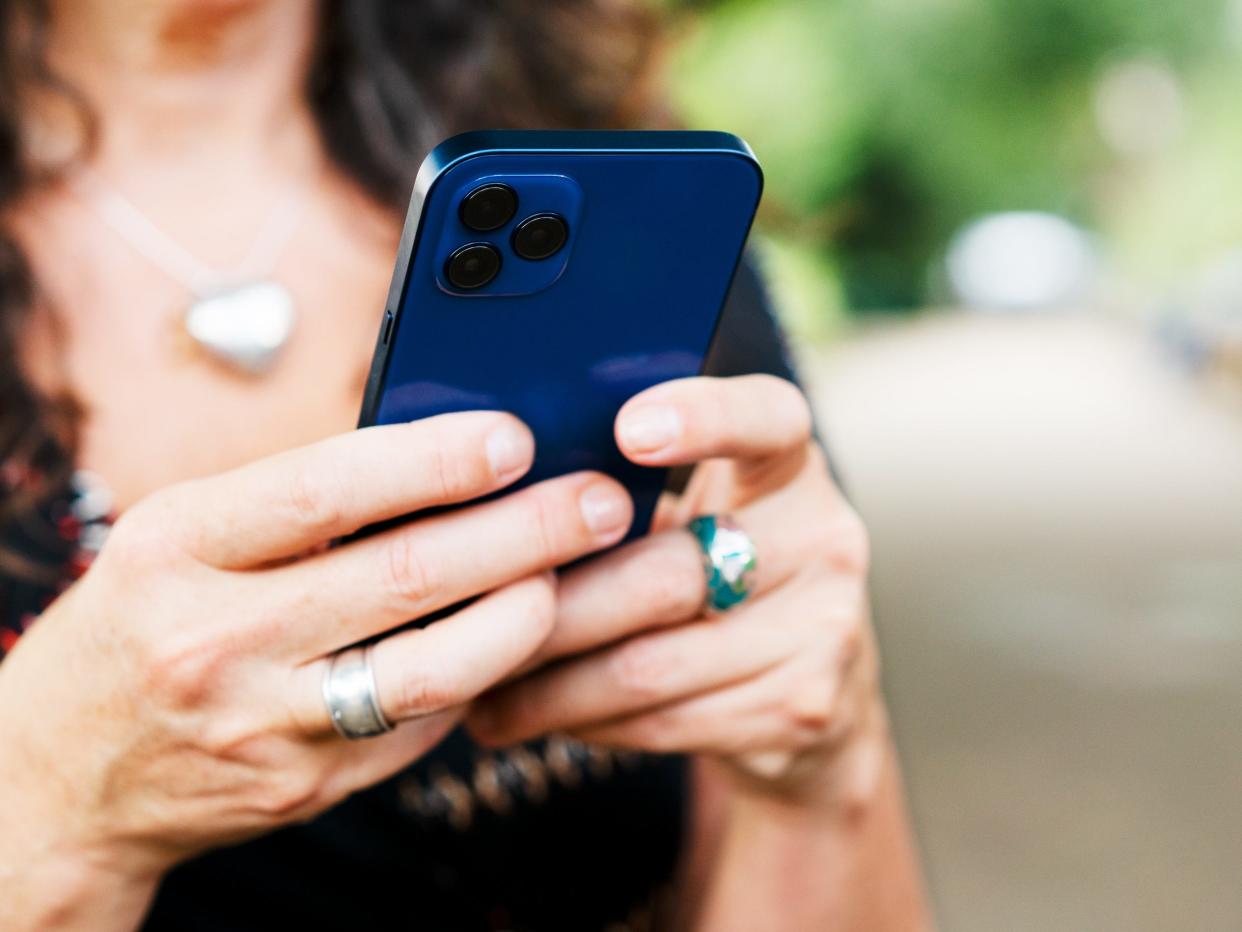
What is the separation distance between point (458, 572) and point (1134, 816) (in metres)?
4.22

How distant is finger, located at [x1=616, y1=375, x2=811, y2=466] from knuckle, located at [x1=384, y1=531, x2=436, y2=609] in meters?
0.17

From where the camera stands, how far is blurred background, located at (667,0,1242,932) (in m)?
4.24

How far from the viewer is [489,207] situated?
0.75 meters

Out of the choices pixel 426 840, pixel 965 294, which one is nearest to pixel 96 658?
pixel 426 840

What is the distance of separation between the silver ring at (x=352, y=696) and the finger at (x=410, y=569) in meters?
0.02

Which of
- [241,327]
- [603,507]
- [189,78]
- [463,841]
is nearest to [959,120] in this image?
[189,78]

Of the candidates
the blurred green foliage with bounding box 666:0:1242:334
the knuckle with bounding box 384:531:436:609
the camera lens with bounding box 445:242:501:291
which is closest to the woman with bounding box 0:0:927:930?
the knuckle with bounding box 384:531:436:609

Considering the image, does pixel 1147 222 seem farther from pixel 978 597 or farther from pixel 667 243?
pixel 667 243

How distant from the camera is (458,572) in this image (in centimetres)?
82

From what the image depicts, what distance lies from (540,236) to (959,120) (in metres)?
15.8

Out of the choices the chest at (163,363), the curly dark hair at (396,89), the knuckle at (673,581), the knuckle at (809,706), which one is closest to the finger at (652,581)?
the knuckle at (673,581)

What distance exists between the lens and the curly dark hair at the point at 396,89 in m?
1.32

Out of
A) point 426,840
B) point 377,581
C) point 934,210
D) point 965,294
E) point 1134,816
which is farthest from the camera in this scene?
point 965,294

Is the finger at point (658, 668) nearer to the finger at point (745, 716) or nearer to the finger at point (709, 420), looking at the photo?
the finger at point (745, 716)
